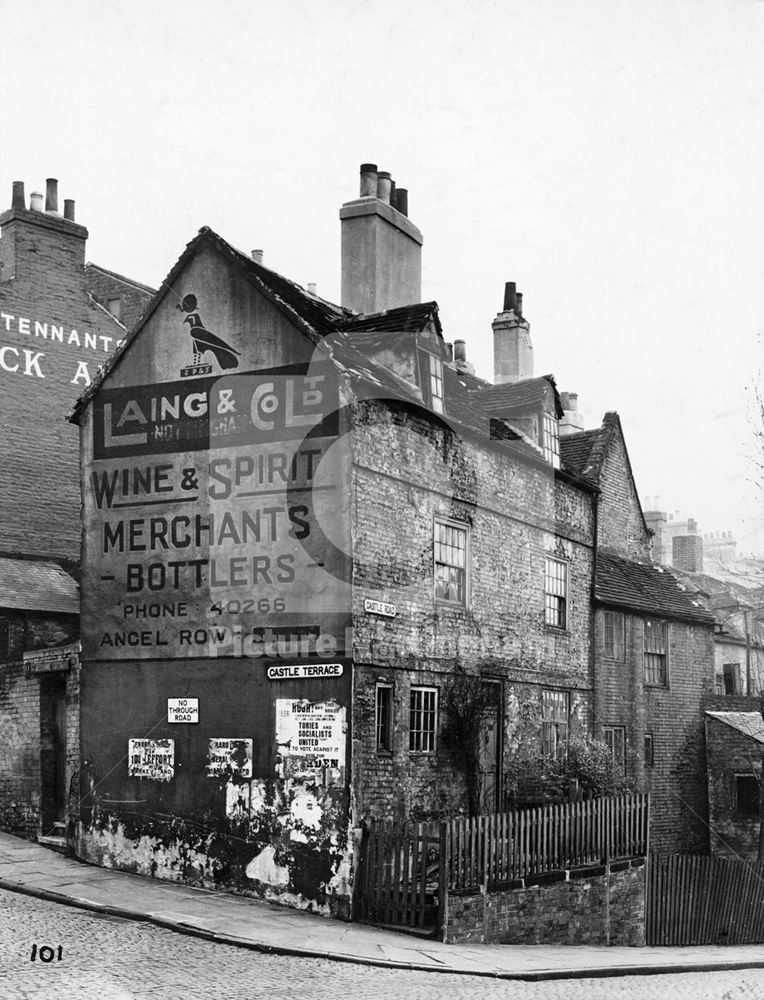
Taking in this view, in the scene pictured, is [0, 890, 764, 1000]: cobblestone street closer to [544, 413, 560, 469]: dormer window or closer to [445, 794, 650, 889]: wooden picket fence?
[445, 794, 650, 889]: wooden picket fence

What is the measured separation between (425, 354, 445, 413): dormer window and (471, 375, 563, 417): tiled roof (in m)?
3.41

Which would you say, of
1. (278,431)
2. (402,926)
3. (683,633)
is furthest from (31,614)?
(683,633)

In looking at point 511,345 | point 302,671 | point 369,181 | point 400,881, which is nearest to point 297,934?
point 400,881

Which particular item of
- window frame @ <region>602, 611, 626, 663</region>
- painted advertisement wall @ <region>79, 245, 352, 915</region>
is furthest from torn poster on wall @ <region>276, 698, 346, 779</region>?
window frame @ <region>602, 611, 626, 663</region>

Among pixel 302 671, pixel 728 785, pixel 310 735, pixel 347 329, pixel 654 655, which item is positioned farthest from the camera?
pixel 728 785

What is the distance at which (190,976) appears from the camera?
13.7 m

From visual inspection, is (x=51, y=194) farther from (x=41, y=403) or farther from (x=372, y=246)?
Answer: (x=372, y=246)

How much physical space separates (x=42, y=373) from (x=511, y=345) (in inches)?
454

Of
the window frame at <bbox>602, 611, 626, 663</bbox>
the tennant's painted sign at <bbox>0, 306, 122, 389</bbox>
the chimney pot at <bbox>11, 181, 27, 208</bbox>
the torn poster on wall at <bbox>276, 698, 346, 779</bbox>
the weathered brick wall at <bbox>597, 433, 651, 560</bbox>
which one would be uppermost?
the chimney pot at <bbox>11, 181, 27, 208</bbox>

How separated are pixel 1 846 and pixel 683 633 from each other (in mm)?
17368

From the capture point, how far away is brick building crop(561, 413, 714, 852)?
2867cm

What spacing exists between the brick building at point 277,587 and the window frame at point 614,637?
5.11 m

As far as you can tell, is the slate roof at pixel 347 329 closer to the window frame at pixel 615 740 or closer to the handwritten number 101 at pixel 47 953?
the window frame at pixel 615 740

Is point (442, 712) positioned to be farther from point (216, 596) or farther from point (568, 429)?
point (568, 429)
